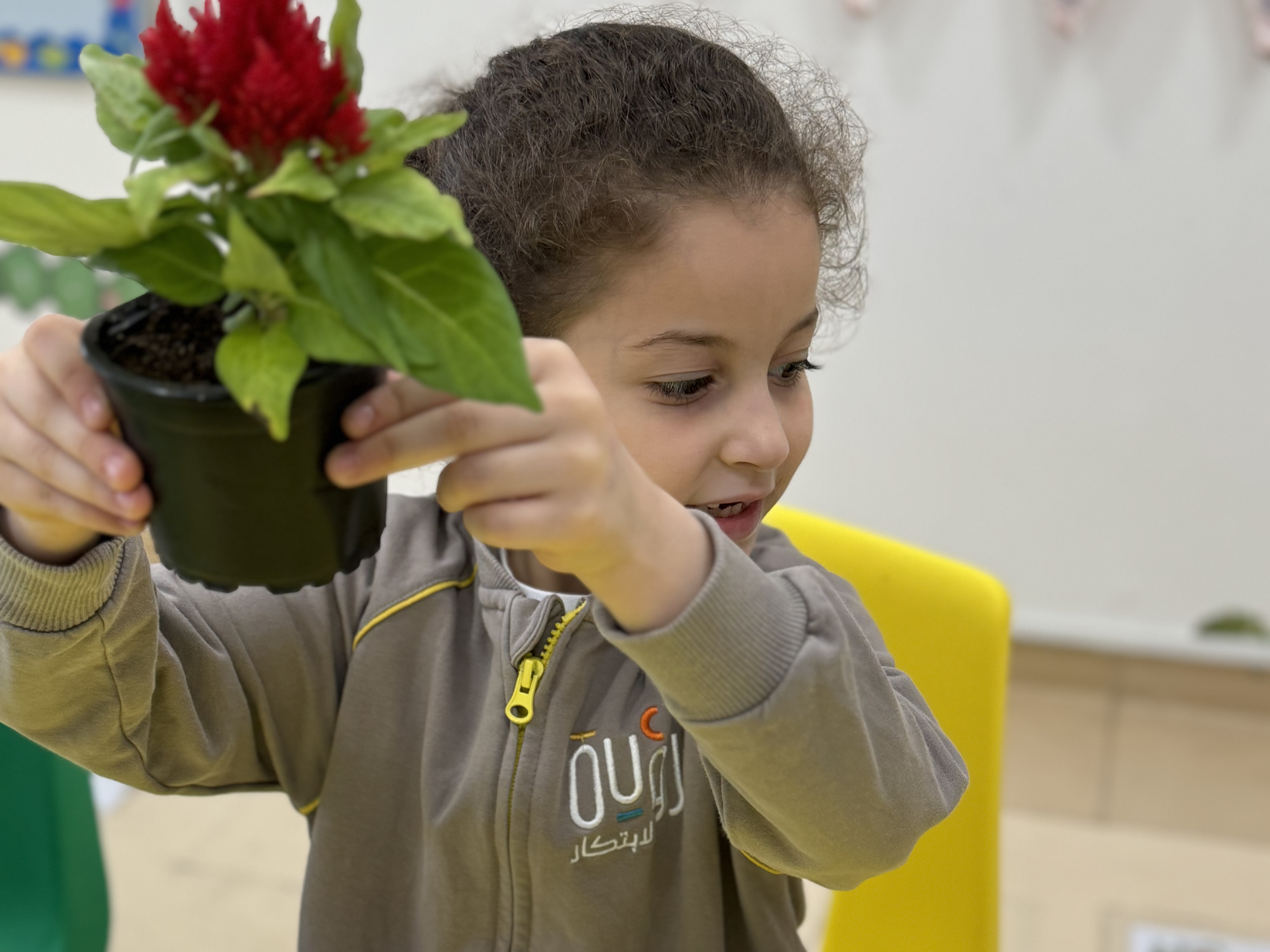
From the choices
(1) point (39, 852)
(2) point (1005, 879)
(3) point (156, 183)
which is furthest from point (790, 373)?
(2) point (1005, 879)

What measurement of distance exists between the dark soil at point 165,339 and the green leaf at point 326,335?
48 millimetres

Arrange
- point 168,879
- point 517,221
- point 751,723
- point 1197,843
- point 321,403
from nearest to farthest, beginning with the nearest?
point 321,403, point 751,723, point 517,221, point 168,879, point 1197,843

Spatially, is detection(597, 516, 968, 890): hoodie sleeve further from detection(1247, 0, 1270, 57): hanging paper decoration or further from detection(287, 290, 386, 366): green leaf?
detection(1247, 0, 1270, 57): hanging paper decoration

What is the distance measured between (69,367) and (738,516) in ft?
1.47

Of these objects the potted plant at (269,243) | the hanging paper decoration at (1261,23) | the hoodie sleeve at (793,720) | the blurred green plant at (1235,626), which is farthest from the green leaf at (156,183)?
the blurred green plant at (1235,626)

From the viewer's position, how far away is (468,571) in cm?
102

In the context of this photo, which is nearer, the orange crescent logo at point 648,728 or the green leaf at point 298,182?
the green leaf at point 298,182

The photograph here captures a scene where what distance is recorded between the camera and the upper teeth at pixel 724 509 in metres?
0.88

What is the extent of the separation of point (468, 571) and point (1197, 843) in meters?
1.62

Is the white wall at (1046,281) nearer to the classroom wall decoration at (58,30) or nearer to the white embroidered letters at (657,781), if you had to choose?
the classroom wall decoration at (58,30)

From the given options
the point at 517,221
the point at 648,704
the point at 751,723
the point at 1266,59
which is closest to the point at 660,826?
the point at 648,704

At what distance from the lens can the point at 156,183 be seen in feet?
1.59

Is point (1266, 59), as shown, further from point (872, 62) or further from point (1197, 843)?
point (1197, 843)

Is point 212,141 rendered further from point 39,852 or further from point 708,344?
point 39,852
